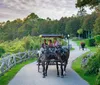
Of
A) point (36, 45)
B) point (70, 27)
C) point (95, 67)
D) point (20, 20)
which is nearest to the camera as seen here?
point (95, 67)

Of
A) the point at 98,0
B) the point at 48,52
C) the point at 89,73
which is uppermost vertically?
the point at 98,0

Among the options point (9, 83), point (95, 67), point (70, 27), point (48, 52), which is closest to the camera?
point (9, 83)

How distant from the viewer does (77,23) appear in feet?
381

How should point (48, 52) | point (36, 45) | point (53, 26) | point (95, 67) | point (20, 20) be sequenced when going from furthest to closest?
point (20, 20) < point (53, 26) < point (36, 45) < point (95, 67) < point (48, 52)

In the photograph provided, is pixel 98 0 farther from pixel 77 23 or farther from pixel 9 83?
pixel 77 23

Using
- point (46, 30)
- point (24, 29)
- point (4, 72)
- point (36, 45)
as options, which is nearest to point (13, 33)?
point (24, 29)

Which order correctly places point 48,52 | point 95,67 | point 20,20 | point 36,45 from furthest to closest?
point 20,20
point 36,45
point 95,67
point 48,52

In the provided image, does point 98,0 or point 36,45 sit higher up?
point 98,0

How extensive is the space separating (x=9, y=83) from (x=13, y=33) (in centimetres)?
10867

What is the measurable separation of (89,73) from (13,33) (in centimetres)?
10557

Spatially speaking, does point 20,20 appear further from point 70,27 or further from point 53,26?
point 70,27

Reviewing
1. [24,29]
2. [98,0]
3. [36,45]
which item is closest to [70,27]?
[24,29]

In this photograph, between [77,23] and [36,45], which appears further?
[77,23]

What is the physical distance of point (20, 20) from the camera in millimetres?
155875
